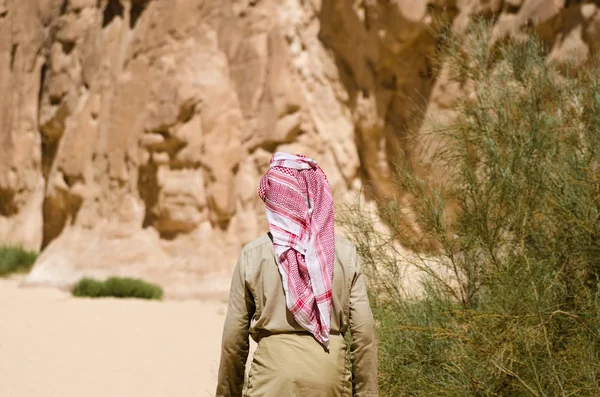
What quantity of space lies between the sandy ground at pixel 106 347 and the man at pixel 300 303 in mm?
4674

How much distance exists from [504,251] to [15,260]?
16356mm

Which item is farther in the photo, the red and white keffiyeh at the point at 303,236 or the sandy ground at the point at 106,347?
the sandy ground at the point at 106,347

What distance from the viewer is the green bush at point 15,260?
1892 cm

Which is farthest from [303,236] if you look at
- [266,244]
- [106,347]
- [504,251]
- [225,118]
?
[225,118]

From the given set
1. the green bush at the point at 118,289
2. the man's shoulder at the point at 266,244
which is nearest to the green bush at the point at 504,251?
the man's shoulder at the point at 266,244

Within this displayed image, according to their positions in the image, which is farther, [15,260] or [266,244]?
[15,260]

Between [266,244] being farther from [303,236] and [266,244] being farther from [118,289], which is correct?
[118,289]

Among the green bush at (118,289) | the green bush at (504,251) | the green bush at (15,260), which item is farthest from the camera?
the green bush at (15,260)

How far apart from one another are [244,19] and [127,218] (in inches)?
183

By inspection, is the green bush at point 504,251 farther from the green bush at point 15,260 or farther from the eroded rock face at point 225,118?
the green bush at point 15,260

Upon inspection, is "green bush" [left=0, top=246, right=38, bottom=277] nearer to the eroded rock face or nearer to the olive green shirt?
the eroded rock face

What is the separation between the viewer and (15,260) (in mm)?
19375

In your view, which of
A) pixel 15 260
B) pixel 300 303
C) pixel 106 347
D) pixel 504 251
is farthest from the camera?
pixel 15 260

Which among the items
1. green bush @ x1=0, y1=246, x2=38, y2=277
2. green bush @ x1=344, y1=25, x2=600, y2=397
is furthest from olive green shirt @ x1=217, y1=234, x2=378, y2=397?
green bush @ x1=0, y1=246, x2=38, y2=277
